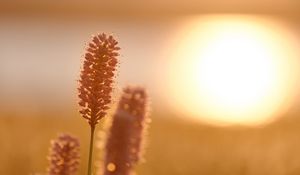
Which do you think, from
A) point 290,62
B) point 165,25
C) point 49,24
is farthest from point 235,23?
point 290,62

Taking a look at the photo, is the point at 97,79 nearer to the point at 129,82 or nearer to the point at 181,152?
the point at 129,82

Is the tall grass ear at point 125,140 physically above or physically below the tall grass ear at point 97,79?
below

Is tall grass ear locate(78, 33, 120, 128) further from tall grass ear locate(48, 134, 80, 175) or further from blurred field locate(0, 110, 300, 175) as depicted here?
blurred field locate(0, 110, 300, 175)

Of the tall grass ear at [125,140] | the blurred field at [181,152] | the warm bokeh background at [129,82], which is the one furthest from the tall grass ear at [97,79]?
the blurred field at [181,152]

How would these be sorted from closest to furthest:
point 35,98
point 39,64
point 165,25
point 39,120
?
point 39,120, point 35,98, point 39,64, point 165,25

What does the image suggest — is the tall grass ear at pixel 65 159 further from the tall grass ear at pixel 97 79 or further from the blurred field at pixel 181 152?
the blurred field at pixel 181 152

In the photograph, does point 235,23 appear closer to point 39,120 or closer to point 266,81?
point 266,81
